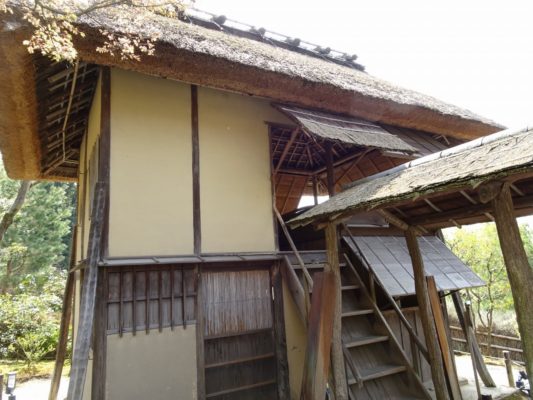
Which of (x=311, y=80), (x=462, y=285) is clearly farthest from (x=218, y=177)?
(x=462, y=285)

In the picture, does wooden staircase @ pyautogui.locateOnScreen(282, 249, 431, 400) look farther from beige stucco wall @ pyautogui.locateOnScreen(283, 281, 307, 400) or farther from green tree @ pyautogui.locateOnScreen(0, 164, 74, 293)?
green tree @ pyautogui.locateOnScreen(0, 164, 74, 293)

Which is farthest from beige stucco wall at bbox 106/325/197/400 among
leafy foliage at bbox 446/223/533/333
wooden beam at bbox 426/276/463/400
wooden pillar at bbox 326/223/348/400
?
leafy foliage at bbox 446/223/533/333

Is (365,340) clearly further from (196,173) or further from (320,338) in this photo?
(196,173)

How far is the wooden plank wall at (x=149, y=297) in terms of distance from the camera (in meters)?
3.83

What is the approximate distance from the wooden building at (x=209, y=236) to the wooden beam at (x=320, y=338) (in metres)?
0.02

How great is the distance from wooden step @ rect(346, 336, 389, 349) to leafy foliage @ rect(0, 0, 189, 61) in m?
4.09

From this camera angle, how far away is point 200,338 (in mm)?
4141

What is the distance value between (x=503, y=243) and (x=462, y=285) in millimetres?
3077

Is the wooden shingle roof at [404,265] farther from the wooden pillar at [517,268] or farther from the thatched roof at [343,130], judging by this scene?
the wooden pillar at [517,268]

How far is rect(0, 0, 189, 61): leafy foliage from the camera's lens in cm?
318

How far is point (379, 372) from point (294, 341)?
1143 millimetres

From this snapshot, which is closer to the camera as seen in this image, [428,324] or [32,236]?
[428,324]

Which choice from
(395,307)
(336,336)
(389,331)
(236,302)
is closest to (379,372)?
(389,331)

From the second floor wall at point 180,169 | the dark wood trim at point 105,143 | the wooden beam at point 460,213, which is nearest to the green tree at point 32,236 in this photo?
the second floor wall at point 180,169
